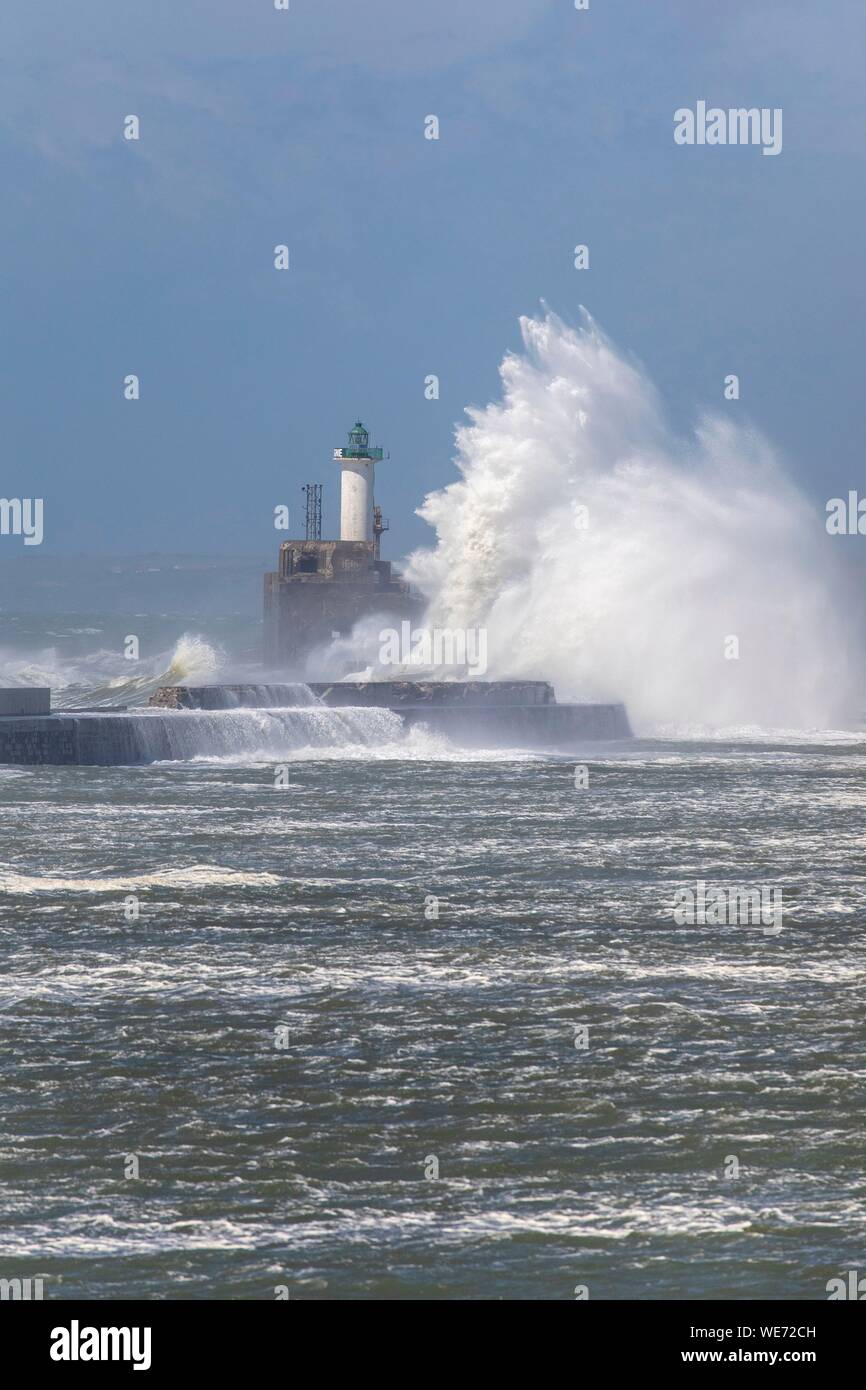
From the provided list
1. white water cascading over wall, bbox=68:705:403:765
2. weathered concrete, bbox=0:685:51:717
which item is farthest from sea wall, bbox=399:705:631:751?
weathered concrete, bbox=0:685:51:717

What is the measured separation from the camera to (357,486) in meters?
42.8

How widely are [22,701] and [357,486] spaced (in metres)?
19.5

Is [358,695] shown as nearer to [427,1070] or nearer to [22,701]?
[22,701]

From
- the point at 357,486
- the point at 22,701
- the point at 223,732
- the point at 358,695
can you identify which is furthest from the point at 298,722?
the point at 357,486

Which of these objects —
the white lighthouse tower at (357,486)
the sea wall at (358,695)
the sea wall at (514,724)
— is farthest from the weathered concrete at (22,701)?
the white lighthouse tower at (357,486)

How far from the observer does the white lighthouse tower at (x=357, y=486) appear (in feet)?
140

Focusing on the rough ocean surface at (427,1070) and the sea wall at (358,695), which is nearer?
the rough ocean surface at (427,1070)

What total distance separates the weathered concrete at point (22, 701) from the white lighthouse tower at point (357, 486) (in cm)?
1846

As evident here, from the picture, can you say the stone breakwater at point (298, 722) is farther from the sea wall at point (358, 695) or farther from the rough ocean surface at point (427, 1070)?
the rough ocean surface at point (427, 1070)

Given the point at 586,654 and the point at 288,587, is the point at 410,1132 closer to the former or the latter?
the point at 586,654

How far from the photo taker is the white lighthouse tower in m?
42.6

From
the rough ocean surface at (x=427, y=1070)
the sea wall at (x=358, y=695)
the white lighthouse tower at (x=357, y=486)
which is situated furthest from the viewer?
the white lighthouse tower at (x=357, y=486)

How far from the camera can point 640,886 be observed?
12.1m

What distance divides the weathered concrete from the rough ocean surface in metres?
10.1
